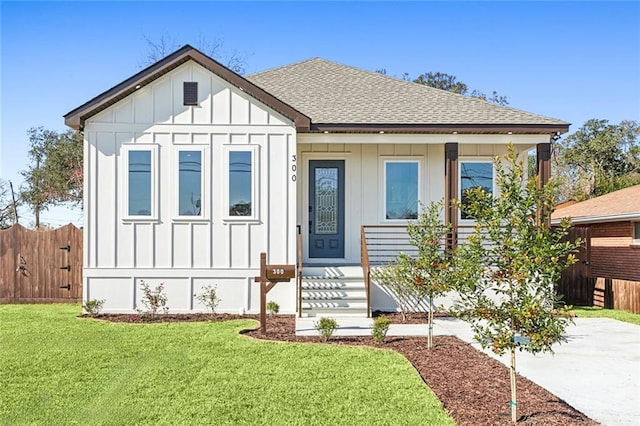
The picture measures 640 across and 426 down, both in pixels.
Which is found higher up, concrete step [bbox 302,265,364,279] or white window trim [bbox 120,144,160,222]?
white window trim [bbox 120,144,160,222]

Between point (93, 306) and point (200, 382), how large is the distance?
5993 mm

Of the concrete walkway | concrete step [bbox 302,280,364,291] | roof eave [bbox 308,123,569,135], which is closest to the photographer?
the concrete walkway

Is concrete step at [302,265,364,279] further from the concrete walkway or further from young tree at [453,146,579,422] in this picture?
young tree at [453,146,579,422]

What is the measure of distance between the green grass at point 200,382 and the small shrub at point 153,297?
2119 millimetres

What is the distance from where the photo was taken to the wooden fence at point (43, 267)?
13891 millimetres

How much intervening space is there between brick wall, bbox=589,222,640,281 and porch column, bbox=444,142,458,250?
5710 mm

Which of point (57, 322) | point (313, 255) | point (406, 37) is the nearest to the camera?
point (57, 322)

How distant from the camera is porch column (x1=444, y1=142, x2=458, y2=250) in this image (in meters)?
11.9

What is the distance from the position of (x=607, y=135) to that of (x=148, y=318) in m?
35.0

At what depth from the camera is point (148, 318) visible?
10922mm

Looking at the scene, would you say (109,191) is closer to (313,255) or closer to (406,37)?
(313,255)

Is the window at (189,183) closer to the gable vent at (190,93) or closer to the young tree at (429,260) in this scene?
the gable vent at (190,93)

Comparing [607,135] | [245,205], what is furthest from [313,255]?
[607,135]

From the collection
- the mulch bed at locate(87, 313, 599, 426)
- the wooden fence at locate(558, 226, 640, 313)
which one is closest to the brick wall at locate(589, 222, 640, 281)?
the wooden fence at locate(558, 226, 640, 313)
